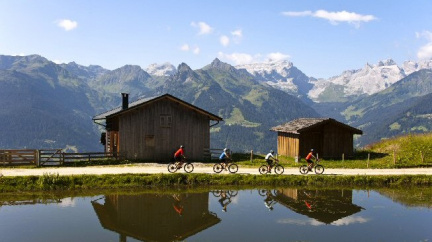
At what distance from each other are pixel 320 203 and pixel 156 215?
10.5 meters

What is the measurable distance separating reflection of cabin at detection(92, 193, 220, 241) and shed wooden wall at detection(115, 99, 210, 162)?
17605 mm

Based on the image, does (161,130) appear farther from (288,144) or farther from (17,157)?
(288,144)

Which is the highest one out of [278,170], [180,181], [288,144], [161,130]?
[161,130]

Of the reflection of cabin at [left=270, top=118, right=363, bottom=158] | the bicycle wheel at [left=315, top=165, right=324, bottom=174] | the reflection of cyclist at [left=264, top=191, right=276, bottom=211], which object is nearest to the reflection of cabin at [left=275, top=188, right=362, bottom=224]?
the reflection of cyclist at [left=264, top=191, right=276, bottom=211]

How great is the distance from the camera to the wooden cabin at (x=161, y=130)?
43.9 metres

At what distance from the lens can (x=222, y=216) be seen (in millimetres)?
21797

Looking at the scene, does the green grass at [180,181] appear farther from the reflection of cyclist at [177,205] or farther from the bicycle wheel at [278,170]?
the reflection of cyclist at [177,205]

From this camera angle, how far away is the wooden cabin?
144 feet

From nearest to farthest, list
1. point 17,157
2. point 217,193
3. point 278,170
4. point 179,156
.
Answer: point 217,193
point 179,156
point 278,170
point 17,157

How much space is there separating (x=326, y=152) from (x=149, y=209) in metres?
31.9

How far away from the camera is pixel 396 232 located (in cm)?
1898

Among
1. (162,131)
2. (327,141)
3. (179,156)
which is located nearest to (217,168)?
(179,156)

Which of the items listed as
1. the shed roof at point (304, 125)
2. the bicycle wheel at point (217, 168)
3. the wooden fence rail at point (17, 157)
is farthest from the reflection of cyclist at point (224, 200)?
the shed roof at point (304, 125)

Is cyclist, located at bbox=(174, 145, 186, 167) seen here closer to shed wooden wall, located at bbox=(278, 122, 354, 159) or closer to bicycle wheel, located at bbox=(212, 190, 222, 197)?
bicycle wheel, located at bbox=(212, 190, 222, 197)
